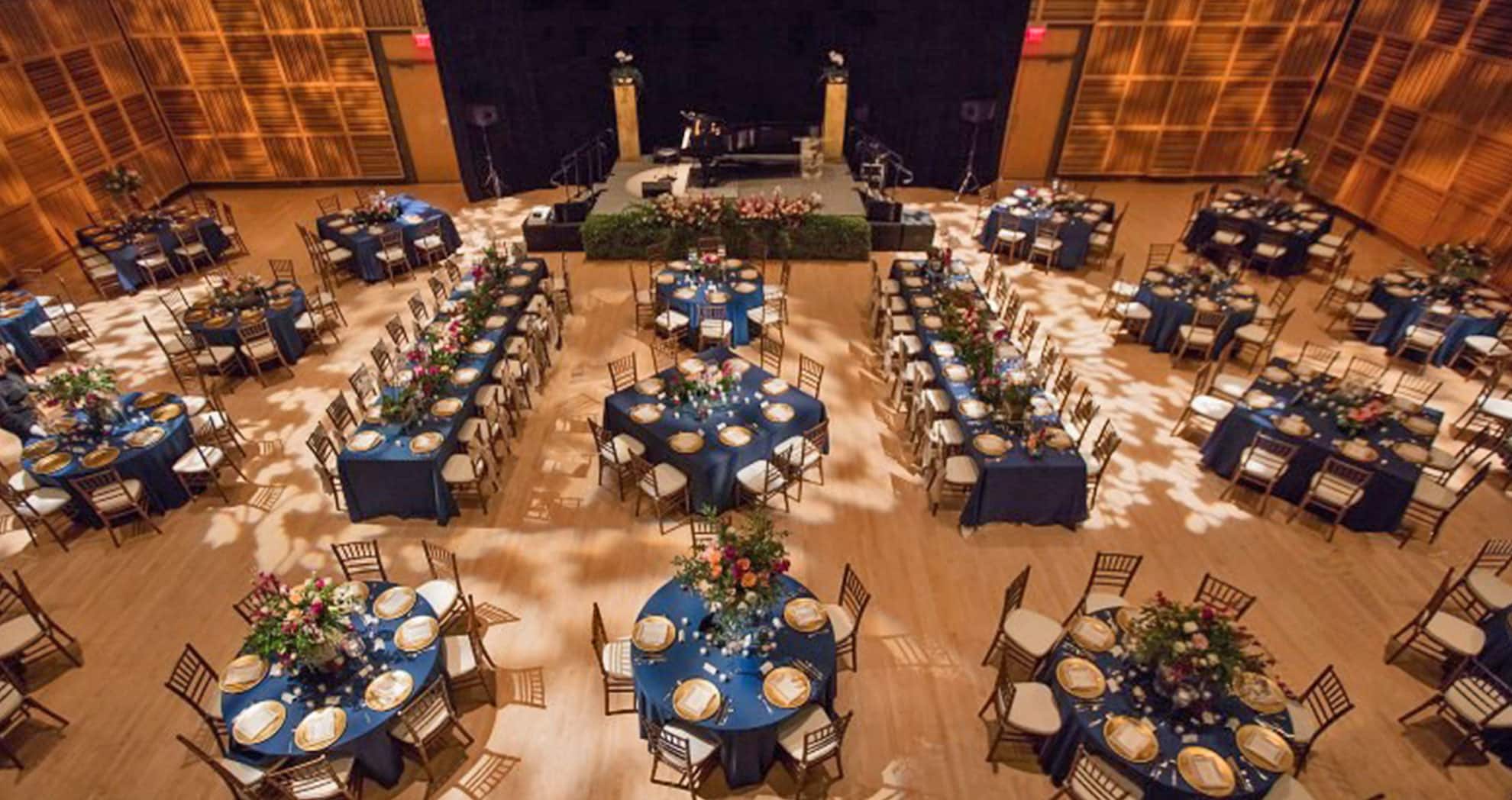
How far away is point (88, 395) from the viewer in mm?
7688

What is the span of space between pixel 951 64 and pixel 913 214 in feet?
12.8

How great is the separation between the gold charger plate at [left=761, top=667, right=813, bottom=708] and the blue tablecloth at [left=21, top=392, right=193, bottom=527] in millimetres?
6891

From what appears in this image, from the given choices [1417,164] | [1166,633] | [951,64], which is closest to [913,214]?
[951,64]

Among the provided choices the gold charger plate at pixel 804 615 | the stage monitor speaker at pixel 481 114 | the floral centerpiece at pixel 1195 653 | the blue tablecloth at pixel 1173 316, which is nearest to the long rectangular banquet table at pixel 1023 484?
the floral centerpiece at pixel 1195 653

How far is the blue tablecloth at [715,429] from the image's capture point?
748 cm

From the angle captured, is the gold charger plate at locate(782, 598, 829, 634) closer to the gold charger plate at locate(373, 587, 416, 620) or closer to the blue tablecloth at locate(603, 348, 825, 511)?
the blue tablecloth at locate(603, 348, 825, 511)

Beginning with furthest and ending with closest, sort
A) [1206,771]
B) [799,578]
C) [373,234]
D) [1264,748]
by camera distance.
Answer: [373,234] → [799,578] → [1264,748] → [1206,771]

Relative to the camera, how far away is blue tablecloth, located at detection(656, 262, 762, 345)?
10375 millimetres

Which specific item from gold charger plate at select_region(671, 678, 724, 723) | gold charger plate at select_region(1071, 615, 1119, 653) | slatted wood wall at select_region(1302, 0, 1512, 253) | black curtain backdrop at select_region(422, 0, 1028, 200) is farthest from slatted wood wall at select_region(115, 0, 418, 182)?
slatted wood wall at select_region(1302, 0, 1512, 253)

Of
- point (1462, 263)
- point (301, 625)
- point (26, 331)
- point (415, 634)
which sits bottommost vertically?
point (26, 331)

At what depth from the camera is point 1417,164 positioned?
13.2m

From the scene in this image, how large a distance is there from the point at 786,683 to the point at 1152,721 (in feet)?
8.08

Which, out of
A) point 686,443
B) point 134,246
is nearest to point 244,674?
point 686,443

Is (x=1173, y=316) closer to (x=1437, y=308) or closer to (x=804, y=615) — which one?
(x=1437, y=308)
